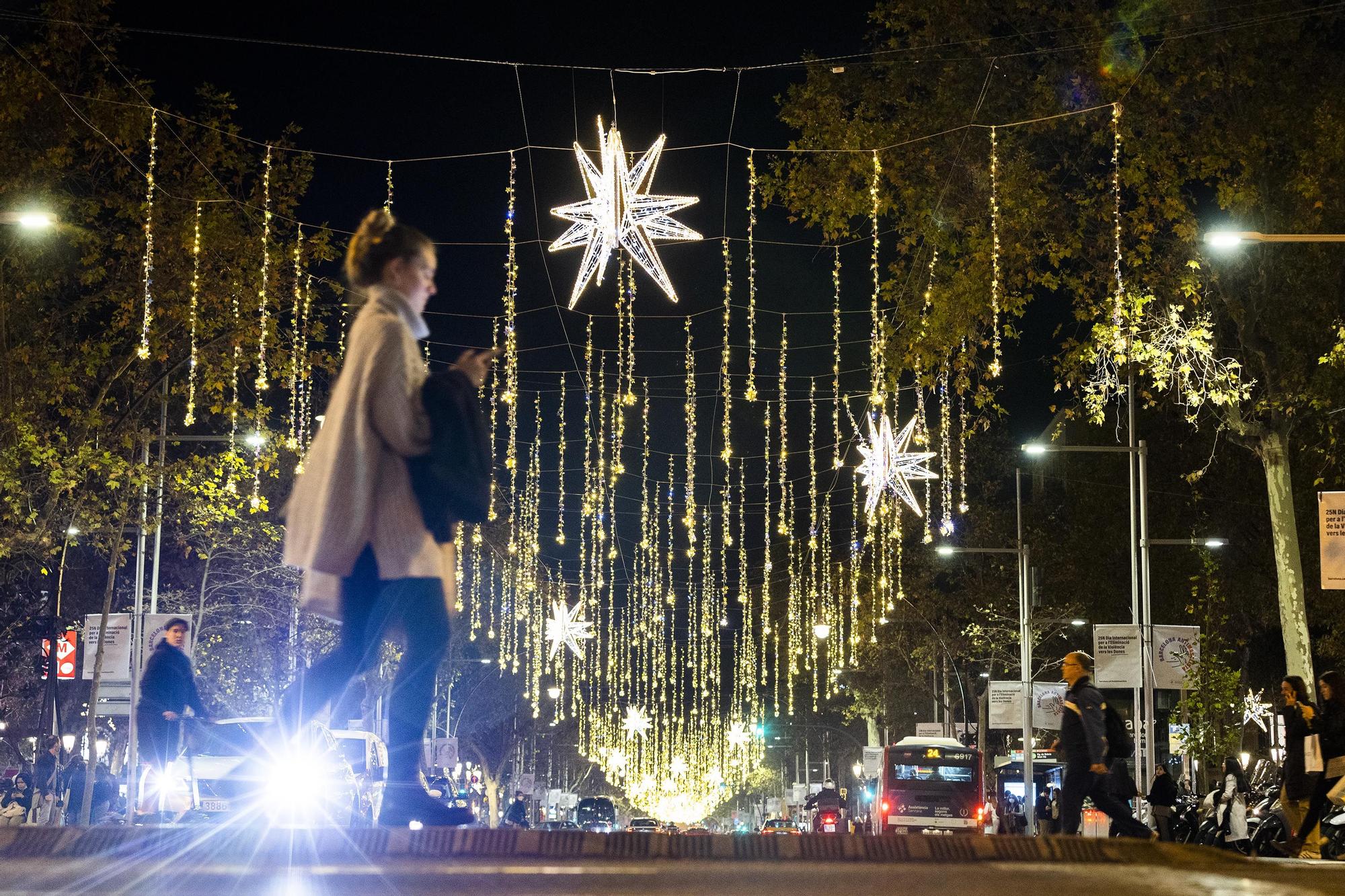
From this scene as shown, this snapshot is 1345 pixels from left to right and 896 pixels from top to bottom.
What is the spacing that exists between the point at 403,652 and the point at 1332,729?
10.9 m

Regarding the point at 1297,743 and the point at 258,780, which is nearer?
the point at 258,780

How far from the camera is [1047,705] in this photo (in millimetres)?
38000

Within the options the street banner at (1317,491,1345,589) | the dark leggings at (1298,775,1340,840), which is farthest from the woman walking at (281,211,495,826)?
the street banner at (1317,491,1345,589)

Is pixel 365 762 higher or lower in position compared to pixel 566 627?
lower

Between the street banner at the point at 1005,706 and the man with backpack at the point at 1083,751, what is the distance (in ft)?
95.3

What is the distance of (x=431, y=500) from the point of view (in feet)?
16.9

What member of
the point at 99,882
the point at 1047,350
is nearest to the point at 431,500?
the point at 99,882

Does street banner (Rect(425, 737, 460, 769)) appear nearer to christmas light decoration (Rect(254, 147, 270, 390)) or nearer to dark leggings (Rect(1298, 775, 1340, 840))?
christmas light decoration (Rect(254, 147, 270, 390))

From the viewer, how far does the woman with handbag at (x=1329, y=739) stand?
1398cm

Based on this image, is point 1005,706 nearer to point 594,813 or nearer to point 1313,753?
point 594,813

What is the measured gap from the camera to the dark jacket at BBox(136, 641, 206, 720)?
12.0 m

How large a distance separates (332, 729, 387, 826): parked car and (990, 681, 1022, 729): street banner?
2664 cm

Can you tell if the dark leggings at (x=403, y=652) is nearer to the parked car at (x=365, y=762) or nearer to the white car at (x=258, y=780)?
the white car at (x=258, y=780)

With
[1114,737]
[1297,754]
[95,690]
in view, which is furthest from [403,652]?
[95,690]
